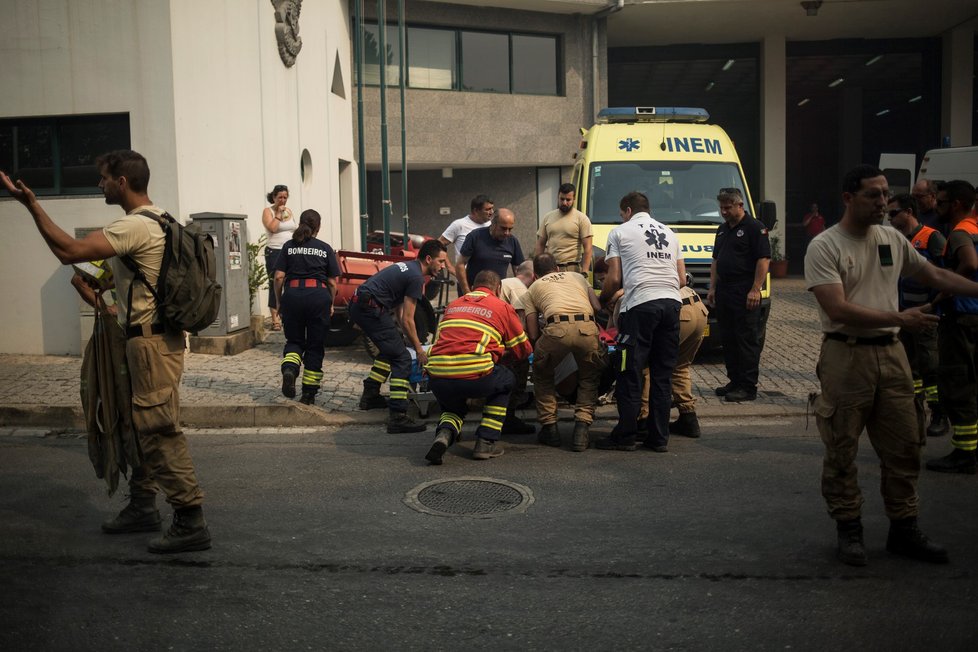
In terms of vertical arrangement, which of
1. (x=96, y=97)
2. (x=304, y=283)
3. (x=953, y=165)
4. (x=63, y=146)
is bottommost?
(x=304, y=283)

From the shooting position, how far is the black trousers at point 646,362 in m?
7.41

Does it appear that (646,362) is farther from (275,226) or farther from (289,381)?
(275,226)

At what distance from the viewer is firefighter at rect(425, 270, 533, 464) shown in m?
7.12

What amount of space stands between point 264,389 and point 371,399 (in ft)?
4.33

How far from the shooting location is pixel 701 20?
2494cm

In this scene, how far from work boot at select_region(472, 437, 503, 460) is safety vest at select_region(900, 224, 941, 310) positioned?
336cm

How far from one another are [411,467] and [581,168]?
6289 millimetres

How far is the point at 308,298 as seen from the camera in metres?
8.99

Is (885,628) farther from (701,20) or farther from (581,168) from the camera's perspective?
(701,20)

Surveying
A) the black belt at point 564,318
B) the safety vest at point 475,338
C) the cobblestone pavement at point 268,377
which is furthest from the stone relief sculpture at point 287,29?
the black belt at point 564,318

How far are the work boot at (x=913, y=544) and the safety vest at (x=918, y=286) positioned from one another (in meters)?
3.04

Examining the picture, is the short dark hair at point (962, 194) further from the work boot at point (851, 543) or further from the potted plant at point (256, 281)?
the potted plant at point (256, 281)

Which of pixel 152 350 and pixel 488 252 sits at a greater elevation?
pixel 488 252

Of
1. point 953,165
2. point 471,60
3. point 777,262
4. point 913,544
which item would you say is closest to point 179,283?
point 913,544
